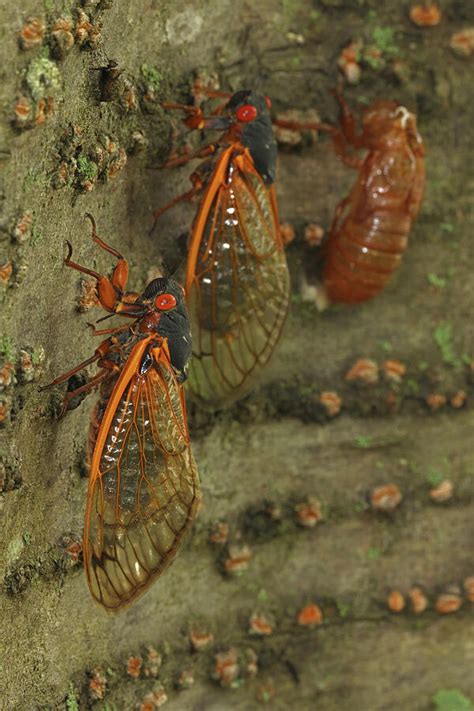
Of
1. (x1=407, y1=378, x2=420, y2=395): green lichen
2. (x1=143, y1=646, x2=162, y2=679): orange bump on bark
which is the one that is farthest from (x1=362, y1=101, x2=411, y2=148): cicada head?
(x1=143, y1=646, x2=162, y2=679): orange bump on bark

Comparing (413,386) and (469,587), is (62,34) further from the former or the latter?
(469,587)

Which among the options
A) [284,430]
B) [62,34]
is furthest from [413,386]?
[62,34]

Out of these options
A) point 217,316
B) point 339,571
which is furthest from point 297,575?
point 217,316

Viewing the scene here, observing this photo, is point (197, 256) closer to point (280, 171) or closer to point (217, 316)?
point (217, 316)

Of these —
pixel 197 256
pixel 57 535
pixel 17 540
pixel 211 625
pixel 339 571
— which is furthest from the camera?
pixel 339 571

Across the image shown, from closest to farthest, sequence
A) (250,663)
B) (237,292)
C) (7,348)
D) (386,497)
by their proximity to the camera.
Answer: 1. (7,348)
2. (237,292)
3. (250,663)
4. (386,497)

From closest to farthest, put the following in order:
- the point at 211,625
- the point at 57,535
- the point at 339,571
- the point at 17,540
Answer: the point at 17,540 → the point at 57,535 → the point at 211,625 → the point at 339,571

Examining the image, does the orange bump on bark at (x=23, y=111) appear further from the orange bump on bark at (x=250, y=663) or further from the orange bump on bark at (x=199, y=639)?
the orange bump on bark at (x=250, y=663)
